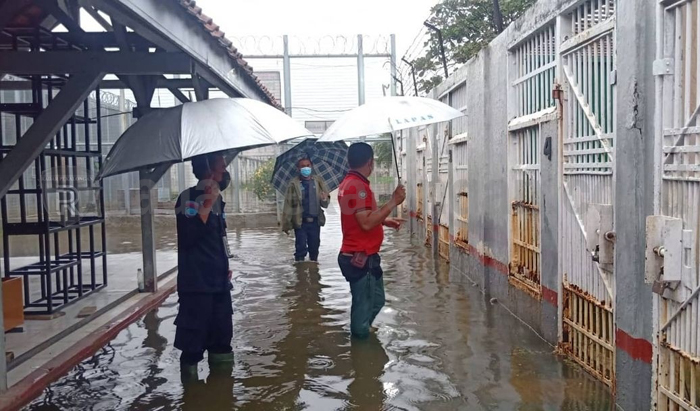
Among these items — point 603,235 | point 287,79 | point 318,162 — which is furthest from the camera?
point 287,79

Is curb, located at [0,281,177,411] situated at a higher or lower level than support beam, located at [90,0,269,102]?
lower

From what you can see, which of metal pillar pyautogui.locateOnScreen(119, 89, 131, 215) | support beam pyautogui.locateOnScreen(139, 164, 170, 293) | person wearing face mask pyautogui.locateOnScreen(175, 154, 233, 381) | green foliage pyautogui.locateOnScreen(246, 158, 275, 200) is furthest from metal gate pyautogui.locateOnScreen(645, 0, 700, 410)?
metal pillar pyautogui.locateOnScreen(119, 89, 131, 215)

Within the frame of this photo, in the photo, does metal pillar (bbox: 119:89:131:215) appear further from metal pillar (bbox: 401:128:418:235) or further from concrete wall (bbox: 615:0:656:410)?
concrete wall (bbox: 615:0:656:410)

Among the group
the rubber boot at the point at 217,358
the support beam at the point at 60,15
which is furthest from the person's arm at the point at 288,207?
the rubber boot at the point at 217,358

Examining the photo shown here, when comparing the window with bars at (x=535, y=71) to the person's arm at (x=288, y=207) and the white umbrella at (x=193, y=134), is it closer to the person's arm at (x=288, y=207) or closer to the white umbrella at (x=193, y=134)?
the white umbrella at (x=193, y=134)

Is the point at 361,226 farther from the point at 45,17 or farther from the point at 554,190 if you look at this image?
the point at 45,17

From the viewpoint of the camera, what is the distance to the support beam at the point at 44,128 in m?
4.78

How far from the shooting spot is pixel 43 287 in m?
6.68

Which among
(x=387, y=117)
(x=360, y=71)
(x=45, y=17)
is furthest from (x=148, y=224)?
(x=360, y=71)

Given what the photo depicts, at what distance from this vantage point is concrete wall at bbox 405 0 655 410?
3.66 meters

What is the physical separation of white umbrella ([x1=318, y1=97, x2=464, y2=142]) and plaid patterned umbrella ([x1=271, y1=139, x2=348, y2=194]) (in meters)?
4.28

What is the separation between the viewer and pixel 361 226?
17.1 feet

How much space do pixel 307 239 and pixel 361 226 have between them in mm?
4866

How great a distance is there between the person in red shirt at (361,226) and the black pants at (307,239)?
14.1 feet
